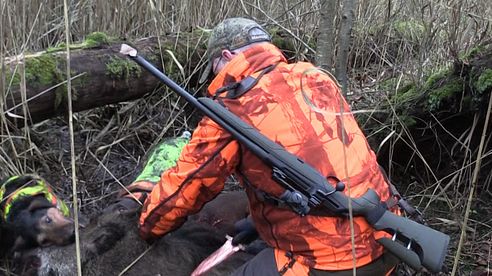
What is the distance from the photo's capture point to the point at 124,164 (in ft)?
13.9

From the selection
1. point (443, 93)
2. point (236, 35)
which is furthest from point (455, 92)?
point (236, 35)

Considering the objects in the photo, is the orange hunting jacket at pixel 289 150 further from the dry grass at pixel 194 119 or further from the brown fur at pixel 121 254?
the dry grass at pixel 194 119

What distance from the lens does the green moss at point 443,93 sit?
142 inches

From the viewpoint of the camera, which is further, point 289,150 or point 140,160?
point 140,160

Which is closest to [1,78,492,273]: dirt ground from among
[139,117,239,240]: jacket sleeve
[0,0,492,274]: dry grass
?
[0,0,492,274]: dry grass

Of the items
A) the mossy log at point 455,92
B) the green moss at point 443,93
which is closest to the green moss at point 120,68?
the mossy log at point 455,92

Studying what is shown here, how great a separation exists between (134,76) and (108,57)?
0.83ft

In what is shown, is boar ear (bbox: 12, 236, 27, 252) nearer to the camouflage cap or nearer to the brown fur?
the brown fur

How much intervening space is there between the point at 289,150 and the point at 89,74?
69.5 inches

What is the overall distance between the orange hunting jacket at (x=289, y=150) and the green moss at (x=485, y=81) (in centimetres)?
99

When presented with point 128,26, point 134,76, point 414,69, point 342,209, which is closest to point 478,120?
point 414,69

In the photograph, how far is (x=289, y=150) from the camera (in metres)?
2.50

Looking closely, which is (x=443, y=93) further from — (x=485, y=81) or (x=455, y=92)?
(x=485, y=81)

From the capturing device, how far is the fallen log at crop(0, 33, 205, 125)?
3.47 meters
